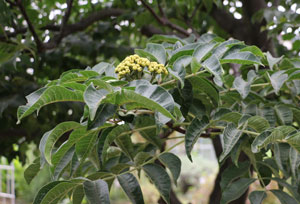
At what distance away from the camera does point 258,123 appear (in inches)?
25.9

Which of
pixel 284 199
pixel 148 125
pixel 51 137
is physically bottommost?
pixel 284 199

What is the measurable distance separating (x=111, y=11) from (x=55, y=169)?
36.9 inches

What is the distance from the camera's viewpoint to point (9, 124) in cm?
116

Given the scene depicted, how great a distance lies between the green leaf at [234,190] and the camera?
28.9 inches

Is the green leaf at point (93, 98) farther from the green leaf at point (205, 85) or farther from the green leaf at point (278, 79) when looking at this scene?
the green leaf at point (278, 79)

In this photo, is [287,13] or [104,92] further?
[287,13]

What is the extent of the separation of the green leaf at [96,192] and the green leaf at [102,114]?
16 centimetres

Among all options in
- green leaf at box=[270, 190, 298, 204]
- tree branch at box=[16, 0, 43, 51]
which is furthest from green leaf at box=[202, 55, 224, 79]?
tree branch at box=[16, 0, 43, 51]

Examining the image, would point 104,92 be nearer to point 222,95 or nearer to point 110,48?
point 222,95

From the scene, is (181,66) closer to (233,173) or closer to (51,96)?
(51,96)

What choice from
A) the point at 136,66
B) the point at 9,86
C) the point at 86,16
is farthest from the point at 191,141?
the point at 86,16

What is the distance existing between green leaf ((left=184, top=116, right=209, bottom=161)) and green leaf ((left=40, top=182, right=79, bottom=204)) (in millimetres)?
209

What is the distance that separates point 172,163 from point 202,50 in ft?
0.78

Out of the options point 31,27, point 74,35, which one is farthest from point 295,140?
point 74,35
